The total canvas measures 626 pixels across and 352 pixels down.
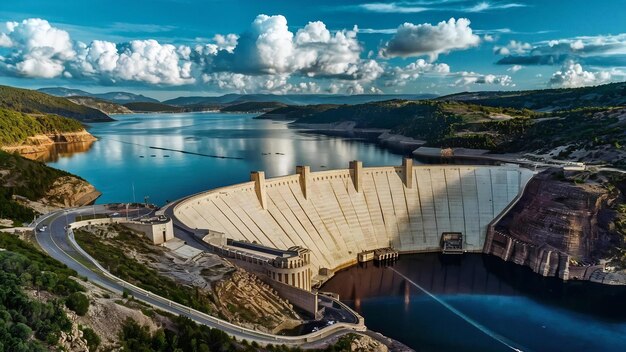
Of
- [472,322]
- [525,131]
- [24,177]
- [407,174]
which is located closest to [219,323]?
[472,322]

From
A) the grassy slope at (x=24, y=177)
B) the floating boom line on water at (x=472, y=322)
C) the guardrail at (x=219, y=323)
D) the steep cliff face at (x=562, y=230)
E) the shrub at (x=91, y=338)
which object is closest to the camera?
the shrub at (x=91, y=338)

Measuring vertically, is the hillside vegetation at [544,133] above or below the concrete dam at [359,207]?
above

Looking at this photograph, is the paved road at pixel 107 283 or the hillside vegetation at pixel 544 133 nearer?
the paved road at pixel 107 283

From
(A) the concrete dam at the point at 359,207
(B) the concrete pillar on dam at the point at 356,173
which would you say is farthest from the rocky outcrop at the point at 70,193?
(B) the concrete pillar on dam at the point at 356,173

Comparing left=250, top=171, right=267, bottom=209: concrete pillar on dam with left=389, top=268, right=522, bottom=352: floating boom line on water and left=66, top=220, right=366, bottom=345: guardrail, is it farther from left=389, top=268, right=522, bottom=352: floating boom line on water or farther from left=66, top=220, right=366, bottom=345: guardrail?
left=66, top=220, right=366, bottom=345: guardrail

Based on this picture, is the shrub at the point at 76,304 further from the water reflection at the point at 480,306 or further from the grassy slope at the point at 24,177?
the grassy slope at the point at 24,177

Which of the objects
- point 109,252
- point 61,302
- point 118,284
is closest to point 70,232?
point 109,252

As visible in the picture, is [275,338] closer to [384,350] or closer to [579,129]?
[384,350]
